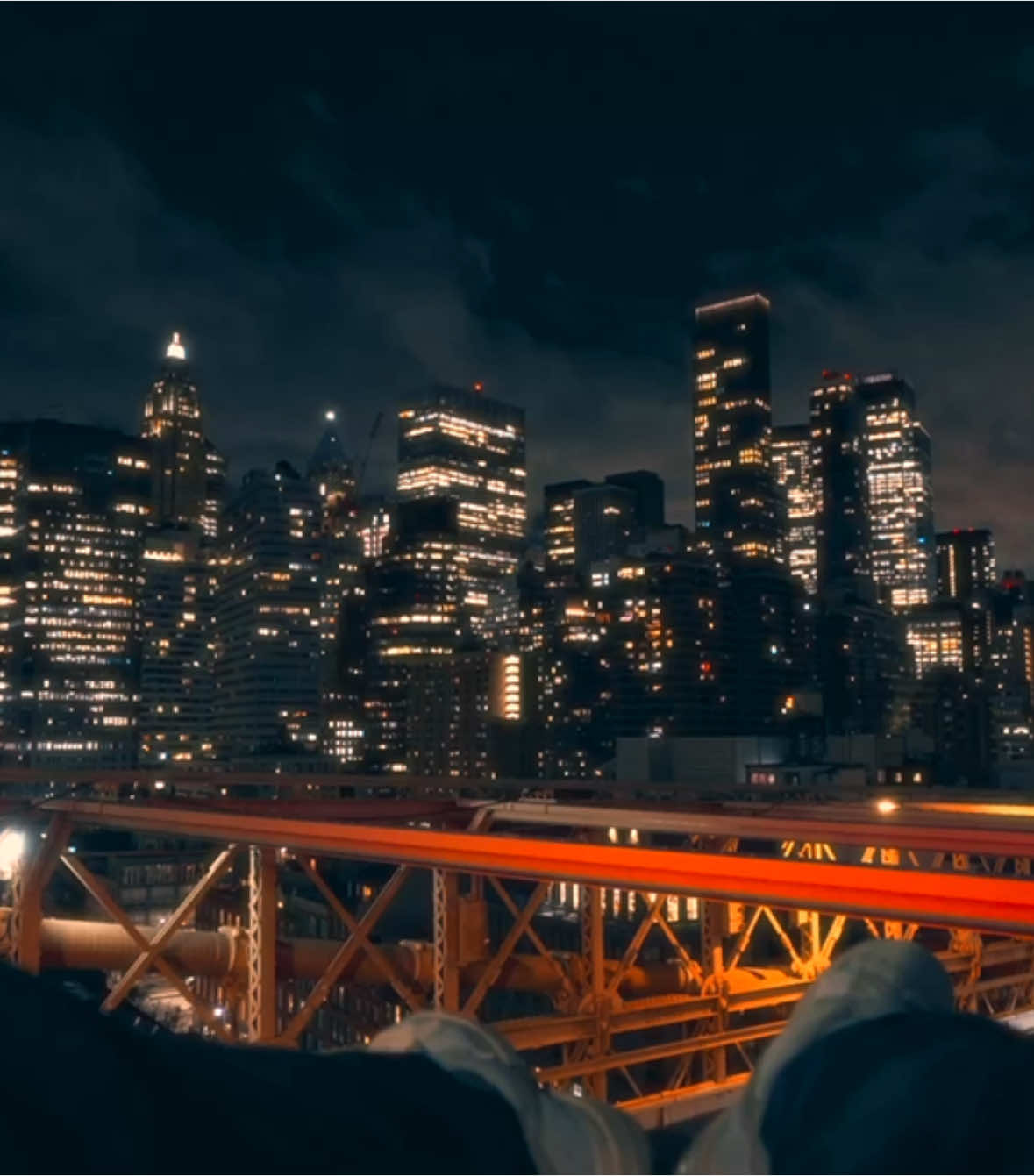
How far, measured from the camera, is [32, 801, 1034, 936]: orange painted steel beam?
20.0 ft

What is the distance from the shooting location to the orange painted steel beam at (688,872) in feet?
20.0

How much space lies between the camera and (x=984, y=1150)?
196cm

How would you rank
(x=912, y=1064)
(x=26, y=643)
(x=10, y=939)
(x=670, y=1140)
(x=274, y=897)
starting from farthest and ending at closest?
(x=26, y=643) < (x=10, y=939) < (x=274, y=897) < (x=670, y=1140) < (x=912, y=1064)

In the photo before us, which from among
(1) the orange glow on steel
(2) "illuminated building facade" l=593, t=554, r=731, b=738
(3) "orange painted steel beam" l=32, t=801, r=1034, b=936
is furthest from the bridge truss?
(2) "illuminated building facade" l=593, t=554, r=731, b=738

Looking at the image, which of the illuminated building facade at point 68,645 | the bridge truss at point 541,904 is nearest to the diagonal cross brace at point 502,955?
the bridge truss at point 541,904

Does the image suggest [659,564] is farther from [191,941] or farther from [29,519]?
[191,941]

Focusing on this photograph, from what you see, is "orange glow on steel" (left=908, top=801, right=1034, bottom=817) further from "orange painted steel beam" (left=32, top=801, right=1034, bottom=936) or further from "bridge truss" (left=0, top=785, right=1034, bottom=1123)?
"orange painted steel beam" (left=32, top=801, right=1034, bottom=936)

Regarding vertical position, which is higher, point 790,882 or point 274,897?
point 790,882

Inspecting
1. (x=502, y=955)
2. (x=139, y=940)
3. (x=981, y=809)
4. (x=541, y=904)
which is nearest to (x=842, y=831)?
(x=502, y=955)

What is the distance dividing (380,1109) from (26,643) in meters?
202

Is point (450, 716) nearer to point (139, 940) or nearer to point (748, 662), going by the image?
point (748, 662)

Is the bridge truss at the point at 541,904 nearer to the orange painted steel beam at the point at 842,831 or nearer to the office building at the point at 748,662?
the orange painted steel beam at the point at 842,831

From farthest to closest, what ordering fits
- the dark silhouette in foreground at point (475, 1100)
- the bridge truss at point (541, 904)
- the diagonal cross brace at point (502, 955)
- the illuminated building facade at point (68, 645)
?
the illuminated building facade at point (68, 645)
the diagonal cross brace at point (502, 955)
the bridge truss at point (541, 904)
the dark silhouette in foreground at point (475, 1100)

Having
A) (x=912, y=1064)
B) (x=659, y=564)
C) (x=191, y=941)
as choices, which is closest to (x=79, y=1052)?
(x=912, y=1064)
